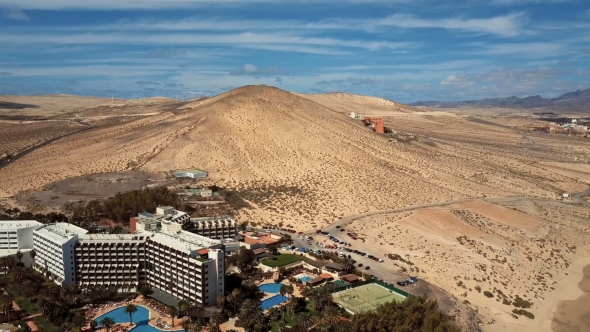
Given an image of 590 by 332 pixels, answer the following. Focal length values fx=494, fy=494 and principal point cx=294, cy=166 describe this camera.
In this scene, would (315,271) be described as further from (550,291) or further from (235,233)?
(550,291)

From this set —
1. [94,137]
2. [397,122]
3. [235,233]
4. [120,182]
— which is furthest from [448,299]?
[397,122]

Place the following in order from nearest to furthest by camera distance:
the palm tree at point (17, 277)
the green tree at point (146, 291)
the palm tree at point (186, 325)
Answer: the palm tree at point (186, 325) → the green tree at point (146, 291) → the palm tree at point (17, 277)

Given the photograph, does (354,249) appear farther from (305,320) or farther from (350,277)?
(305,320)

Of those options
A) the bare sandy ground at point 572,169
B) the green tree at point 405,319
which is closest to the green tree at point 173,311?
the green tree at point 405,319

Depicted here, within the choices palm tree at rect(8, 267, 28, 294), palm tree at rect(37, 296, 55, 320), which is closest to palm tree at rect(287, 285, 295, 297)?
palm tree at rect(37, 296, 55, 320)

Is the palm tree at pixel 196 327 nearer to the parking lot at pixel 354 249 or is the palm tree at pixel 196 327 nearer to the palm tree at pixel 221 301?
the palm tree at pixel 221 301

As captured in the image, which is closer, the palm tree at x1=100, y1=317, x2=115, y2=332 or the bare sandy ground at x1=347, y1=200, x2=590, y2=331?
the palm tree at x1=100, y1=317, x2=115, y2=332

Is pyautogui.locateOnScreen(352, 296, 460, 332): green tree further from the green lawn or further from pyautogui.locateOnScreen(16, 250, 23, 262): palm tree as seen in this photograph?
pyautogui.locateOnScreen(16, 250, 23, 262): palm tree

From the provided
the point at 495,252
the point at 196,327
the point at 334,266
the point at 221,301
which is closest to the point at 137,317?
the point at 221,301
